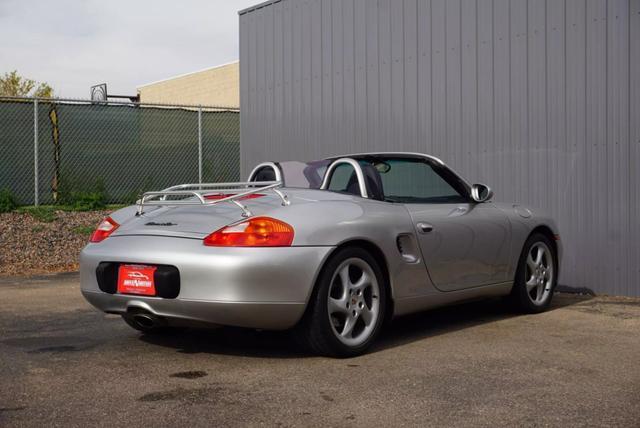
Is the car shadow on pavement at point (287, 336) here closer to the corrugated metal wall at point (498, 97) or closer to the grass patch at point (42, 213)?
the corrugated metal wall at point (498, 97)

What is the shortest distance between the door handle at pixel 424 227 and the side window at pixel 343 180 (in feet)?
1.64

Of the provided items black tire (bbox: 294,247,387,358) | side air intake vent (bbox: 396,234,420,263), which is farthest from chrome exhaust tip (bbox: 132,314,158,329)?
side air intake vent (bbox: 396,234,420,263)

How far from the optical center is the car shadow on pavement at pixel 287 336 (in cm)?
529

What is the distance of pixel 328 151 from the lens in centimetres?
1116

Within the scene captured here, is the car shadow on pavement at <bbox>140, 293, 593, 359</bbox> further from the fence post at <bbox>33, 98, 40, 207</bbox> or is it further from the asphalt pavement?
the fence post at <bbox>33, 98, 40, 207</bbox>

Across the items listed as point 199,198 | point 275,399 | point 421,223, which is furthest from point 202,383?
point 421,223

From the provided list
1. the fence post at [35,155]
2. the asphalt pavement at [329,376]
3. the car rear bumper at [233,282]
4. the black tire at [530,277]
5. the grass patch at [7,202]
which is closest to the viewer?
the asphalt pavement at [329,376]

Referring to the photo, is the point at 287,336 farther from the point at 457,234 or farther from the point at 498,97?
the point at 498,97

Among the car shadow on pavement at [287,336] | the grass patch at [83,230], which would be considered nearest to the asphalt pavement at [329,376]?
the car shadow on pavement at [287,336]

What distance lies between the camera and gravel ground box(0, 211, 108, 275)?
11046 millimetres

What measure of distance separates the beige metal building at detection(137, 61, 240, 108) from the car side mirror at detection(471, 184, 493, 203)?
71.1 ft

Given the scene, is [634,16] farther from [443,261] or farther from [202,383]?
[202,383]

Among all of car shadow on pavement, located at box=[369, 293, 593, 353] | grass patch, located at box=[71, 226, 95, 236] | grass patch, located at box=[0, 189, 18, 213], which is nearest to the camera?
car shadow on pavement, located at box=[369, 293, 593, 353]

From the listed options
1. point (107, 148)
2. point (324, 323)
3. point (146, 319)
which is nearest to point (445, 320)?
point (324, 323)
